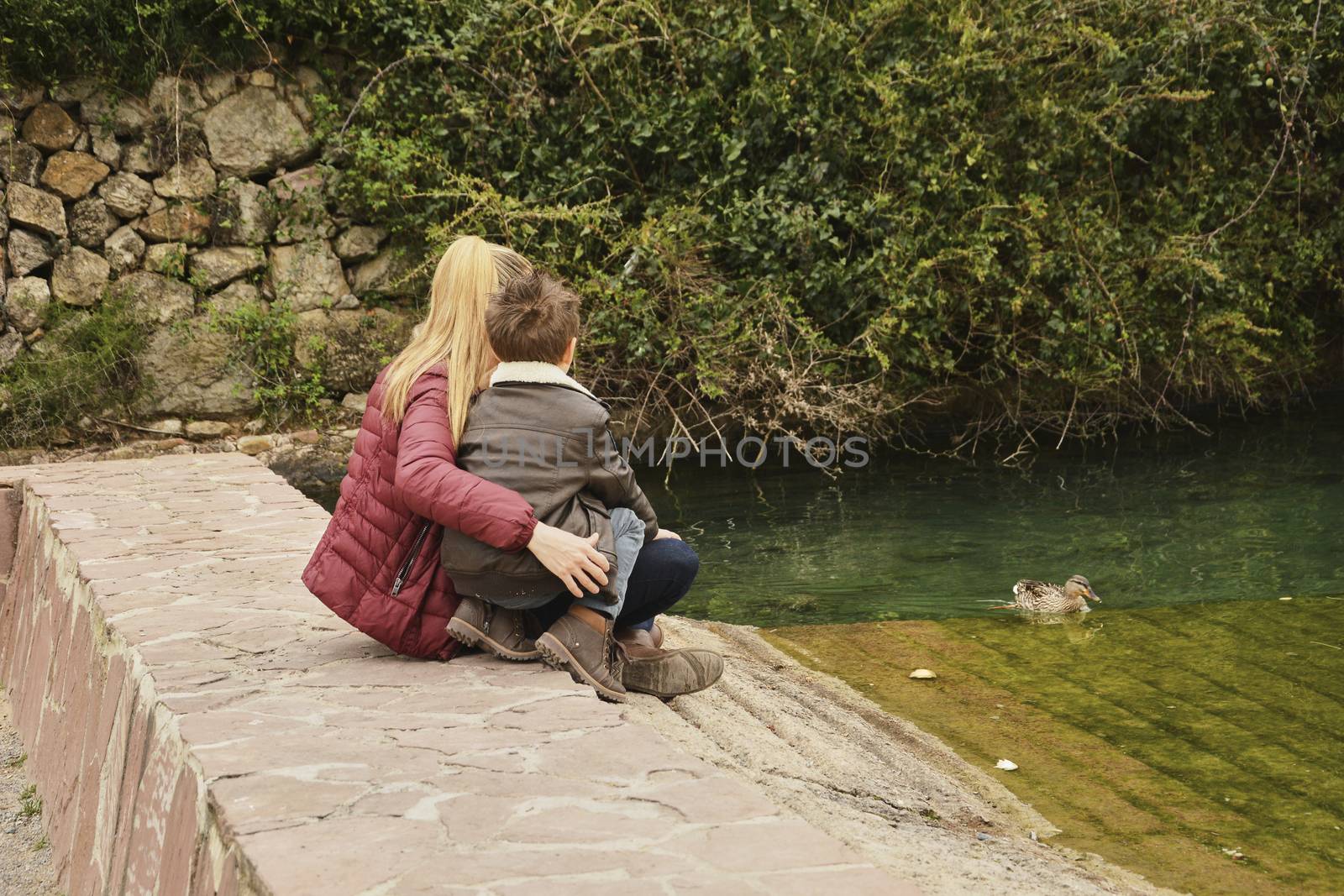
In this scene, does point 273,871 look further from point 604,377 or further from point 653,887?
point 604,377

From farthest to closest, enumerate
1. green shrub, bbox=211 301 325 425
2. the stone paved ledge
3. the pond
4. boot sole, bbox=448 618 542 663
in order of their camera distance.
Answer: green shrub, bbox=211 301 325 425 → the pond → boot sole, bbox=448 618 542 663 → the stone paved ledge

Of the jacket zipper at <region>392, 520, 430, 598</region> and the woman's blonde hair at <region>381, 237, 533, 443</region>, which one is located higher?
the woman's blonde hair at <region>381, 237, 533, 443</region>

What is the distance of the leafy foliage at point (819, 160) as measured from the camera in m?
10.5

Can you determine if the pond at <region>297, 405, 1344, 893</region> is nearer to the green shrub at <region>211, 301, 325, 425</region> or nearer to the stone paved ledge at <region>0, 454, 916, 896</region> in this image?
the stone paved ledge at <region>0, 454, 916, 896</region>

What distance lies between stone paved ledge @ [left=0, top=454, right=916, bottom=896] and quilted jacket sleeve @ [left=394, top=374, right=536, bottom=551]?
18.2 inches

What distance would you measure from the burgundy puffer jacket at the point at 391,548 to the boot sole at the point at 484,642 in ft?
0.29

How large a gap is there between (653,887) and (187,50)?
10.4 meters

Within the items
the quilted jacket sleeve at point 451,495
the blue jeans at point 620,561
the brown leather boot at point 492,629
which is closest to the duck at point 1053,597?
the blue jeans at point 620,561

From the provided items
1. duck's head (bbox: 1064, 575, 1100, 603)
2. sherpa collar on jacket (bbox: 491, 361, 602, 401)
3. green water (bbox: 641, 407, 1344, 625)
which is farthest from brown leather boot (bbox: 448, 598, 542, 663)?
duck's head (bbox: 1064, 575, 1100, 603)

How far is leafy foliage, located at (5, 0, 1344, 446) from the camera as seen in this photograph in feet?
34.6

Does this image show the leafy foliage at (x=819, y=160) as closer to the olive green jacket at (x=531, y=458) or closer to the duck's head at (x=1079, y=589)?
the duck's head at (x=1079, y=589)

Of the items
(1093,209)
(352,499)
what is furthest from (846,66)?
(352,499)

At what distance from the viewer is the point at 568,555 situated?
3.70 m

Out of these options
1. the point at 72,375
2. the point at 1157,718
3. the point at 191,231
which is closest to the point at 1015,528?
the point at 1157,718
